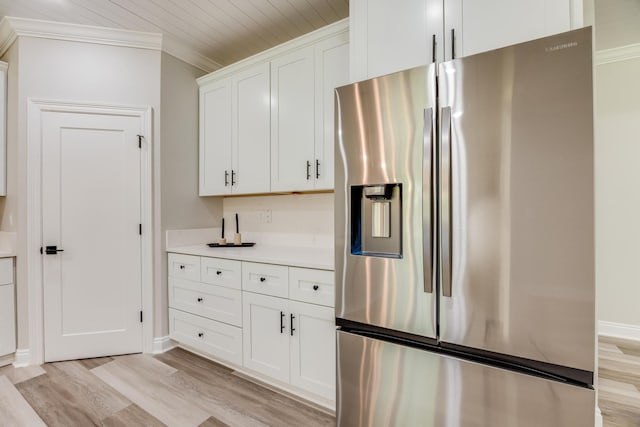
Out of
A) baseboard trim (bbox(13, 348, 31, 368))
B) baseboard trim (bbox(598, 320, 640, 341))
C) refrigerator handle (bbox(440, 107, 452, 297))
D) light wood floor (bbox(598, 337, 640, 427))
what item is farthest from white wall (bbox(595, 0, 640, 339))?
baseboard trim (bbox(13, 348, 31, 368))

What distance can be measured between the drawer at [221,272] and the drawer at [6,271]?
1500mm

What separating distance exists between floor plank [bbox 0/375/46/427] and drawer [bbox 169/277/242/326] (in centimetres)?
103

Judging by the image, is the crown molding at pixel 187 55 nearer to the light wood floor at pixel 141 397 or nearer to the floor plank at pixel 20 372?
the light wood floor at pixel 141 397

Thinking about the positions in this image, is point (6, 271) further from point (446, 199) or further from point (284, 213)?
point (446, 199)

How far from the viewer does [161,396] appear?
2.08 m

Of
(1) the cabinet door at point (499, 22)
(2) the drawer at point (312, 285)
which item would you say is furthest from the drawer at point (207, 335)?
(1) the cabinet door at point (499, 22)

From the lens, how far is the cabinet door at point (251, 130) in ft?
8.45

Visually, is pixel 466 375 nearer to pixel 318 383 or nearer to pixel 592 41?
pixel 318 383

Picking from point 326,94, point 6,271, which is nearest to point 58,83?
point 6,271

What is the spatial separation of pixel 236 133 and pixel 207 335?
5.44 feet

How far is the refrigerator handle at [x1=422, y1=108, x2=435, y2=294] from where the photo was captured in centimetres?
129

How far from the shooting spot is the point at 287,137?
8.02 ft

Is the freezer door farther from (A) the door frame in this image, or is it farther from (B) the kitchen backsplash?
(A) the door frame

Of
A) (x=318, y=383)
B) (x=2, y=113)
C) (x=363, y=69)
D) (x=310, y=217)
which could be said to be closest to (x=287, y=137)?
(x=310, y=217)
